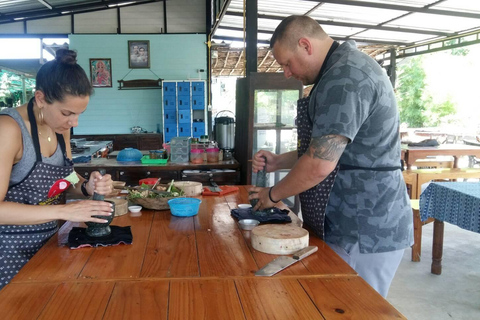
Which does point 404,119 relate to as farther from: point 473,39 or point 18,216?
point 18,216

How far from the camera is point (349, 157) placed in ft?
5.48

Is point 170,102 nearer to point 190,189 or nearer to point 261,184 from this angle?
point 190,189

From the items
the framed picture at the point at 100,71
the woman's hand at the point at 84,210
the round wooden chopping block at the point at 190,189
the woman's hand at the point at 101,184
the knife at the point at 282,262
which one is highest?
the framed picture at the point at 100,71

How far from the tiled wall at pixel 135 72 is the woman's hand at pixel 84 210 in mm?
8683

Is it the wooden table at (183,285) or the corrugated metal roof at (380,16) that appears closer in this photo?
the wooden table at (183,285)

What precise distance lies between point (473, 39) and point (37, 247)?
9.35m

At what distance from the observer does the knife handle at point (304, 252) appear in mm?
1492

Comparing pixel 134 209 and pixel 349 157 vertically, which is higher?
pixel 349 157

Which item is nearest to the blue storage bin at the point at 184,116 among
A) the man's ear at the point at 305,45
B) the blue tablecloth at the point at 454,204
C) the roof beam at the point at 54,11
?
the roof beam at the point at 54,11

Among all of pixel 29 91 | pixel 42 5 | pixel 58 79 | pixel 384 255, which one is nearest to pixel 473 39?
pixel 384 255

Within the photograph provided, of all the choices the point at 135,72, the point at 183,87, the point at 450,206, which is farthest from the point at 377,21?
the point at 450,206

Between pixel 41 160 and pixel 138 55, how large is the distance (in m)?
8.73

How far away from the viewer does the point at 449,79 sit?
1705 cm

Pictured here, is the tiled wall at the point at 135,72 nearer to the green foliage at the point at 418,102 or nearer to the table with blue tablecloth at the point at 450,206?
the table with blue tablecloth at the point at 450,206
